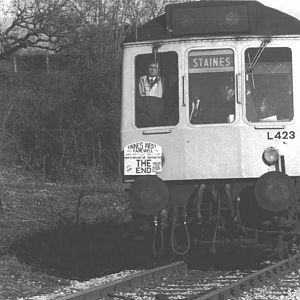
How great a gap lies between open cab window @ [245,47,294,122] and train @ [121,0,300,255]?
12mm

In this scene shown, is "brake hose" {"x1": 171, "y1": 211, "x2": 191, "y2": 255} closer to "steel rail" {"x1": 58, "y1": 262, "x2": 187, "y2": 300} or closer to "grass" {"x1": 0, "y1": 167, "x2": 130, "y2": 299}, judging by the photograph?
"steel rail" {"x1": 58, "y1": 262, "x2": 187, "y2": 300}

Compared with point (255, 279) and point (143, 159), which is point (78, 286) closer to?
point (143, 159)

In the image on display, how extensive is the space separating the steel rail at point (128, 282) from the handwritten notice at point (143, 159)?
47.8 inches

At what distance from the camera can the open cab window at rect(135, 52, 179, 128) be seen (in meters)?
9.23

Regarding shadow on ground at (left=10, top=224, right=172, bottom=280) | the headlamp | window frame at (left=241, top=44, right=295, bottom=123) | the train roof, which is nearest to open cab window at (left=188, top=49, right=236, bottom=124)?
window frame at (left=241, top=44, right=295, bottom=123)

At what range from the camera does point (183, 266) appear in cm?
1000

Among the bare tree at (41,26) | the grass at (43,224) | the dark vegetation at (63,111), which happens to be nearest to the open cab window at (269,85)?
the grass at (43,224)

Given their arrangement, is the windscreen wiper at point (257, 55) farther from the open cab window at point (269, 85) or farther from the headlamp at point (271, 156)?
the headlamp at point (271, 156)

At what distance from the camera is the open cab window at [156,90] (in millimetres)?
9227

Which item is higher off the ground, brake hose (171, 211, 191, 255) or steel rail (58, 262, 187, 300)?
brake hose (171, 211, 191, 255)

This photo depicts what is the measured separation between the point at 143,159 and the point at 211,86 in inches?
46.8

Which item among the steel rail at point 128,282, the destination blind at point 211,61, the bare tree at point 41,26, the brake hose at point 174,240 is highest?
the bare tree at point 41,26

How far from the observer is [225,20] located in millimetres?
9109

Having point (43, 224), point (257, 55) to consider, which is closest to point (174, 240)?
point (257, 55)
